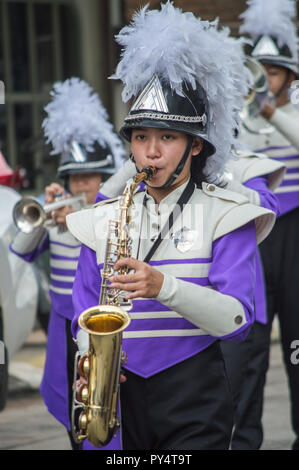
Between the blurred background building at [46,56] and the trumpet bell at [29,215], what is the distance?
477 centimetres

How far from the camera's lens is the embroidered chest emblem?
288 cm

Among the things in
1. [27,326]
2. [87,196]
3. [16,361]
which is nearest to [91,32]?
[16,361]

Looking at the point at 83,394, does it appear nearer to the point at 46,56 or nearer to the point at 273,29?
the point at 273,29

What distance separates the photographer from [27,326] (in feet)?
19.1

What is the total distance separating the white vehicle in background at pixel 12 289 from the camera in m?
5.28

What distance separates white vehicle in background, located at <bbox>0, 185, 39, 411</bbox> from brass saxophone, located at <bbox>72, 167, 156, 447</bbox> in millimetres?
2322

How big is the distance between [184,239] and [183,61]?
0.57 metres

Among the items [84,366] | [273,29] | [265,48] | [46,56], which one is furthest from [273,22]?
[46,56]

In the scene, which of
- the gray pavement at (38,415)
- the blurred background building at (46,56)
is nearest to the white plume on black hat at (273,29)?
the gray pavement at (38,415)

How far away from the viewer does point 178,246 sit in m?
2.90

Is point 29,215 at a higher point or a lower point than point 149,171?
lower

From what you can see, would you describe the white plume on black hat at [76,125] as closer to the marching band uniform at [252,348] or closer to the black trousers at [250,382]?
the marching band uniform at [252,348]

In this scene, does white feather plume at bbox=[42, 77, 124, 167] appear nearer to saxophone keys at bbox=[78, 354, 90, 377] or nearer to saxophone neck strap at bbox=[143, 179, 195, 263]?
saxophone neck strap at bbox=[143, 179, 195, 263]

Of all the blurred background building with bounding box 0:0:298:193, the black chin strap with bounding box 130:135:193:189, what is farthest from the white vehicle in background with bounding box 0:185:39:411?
the blurred background building with bounding box 0:0:298:193
